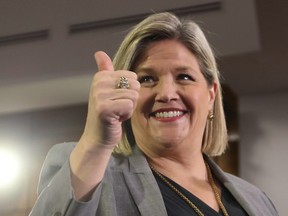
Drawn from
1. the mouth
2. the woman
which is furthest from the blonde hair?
the mouth

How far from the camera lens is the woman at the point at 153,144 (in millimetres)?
636

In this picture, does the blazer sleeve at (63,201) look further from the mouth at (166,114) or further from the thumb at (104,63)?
the mouth at (166,114)

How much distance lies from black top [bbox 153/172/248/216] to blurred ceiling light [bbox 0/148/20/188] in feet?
6.84

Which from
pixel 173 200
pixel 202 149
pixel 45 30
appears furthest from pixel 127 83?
pixel 45 30

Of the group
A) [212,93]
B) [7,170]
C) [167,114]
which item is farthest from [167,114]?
[7,170]

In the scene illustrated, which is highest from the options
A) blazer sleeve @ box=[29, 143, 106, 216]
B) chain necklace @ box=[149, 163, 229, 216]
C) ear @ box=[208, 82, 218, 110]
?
ear @ box=[208, 82, 218, 110]

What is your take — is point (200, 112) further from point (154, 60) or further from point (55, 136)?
point (55, 136)

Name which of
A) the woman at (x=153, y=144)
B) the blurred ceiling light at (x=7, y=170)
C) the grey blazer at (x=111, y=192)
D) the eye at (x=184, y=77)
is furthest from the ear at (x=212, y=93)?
the blurred ceiling light at (x=7, y=170)

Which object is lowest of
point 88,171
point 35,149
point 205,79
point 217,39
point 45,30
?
point 35,149

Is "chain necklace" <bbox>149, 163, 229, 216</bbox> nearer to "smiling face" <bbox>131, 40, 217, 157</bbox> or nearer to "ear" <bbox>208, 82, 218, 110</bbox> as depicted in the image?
"smiling face" <bbox>131, 40, 217, 157</bbox>

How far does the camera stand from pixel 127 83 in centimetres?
63

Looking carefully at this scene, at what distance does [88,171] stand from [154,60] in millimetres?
368

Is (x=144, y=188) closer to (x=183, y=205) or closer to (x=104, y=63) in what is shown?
(x=183, y=205)

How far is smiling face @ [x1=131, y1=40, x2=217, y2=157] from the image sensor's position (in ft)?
2.96
